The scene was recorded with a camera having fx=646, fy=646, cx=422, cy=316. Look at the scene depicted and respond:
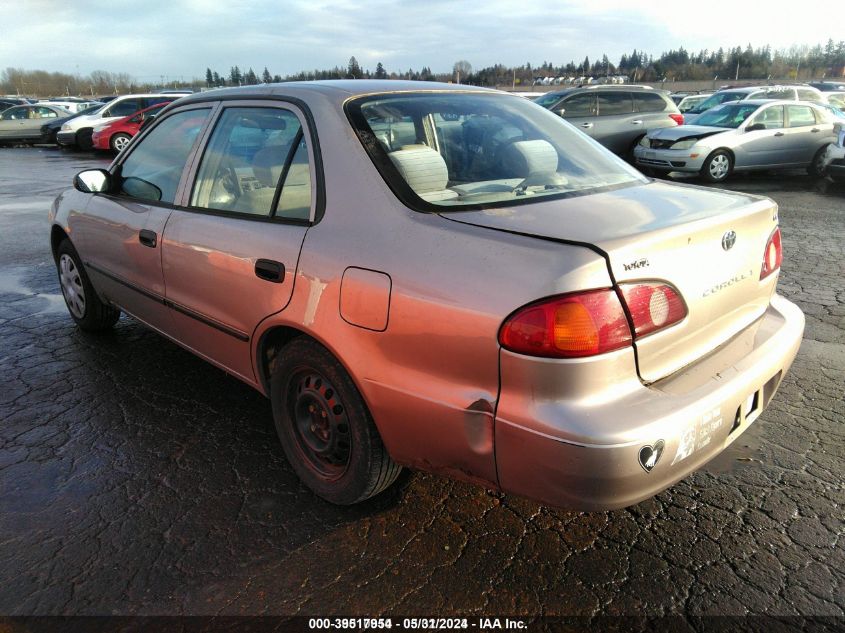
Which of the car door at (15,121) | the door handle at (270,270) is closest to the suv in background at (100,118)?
the car door at (15,121)

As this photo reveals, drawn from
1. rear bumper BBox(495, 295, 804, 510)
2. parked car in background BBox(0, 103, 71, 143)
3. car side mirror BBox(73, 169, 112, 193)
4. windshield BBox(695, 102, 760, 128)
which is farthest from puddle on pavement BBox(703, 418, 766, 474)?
parked car in background BBox(0, 103, 71, 143)

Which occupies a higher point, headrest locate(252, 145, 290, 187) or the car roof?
the car roof

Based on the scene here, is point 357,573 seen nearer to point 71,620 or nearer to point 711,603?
point 71,620

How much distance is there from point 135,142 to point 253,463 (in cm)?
229

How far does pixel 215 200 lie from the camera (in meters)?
3.18

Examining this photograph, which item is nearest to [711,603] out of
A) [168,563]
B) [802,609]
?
[802,609]

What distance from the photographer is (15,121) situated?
24.1 m

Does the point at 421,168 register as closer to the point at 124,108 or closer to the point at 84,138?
the point at 124,108

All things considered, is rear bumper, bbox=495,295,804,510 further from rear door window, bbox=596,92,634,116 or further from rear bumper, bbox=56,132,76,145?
rear bumper, bbox=56,132,76,145

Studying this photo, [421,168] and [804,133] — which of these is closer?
[421,168]

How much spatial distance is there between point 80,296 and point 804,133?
13.2 metres

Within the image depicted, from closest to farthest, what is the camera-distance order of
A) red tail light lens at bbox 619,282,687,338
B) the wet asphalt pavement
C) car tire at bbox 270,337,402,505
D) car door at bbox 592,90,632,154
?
red tail light lens at bbox 619,282,687,338 → the wet asphalt pavement → car tire at bbox 270,337,402,505 → car door at bbox 592,90,632,154

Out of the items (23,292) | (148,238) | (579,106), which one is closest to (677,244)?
(148,238)

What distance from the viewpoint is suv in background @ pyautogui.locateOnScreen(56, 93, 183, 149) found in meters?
20.0
